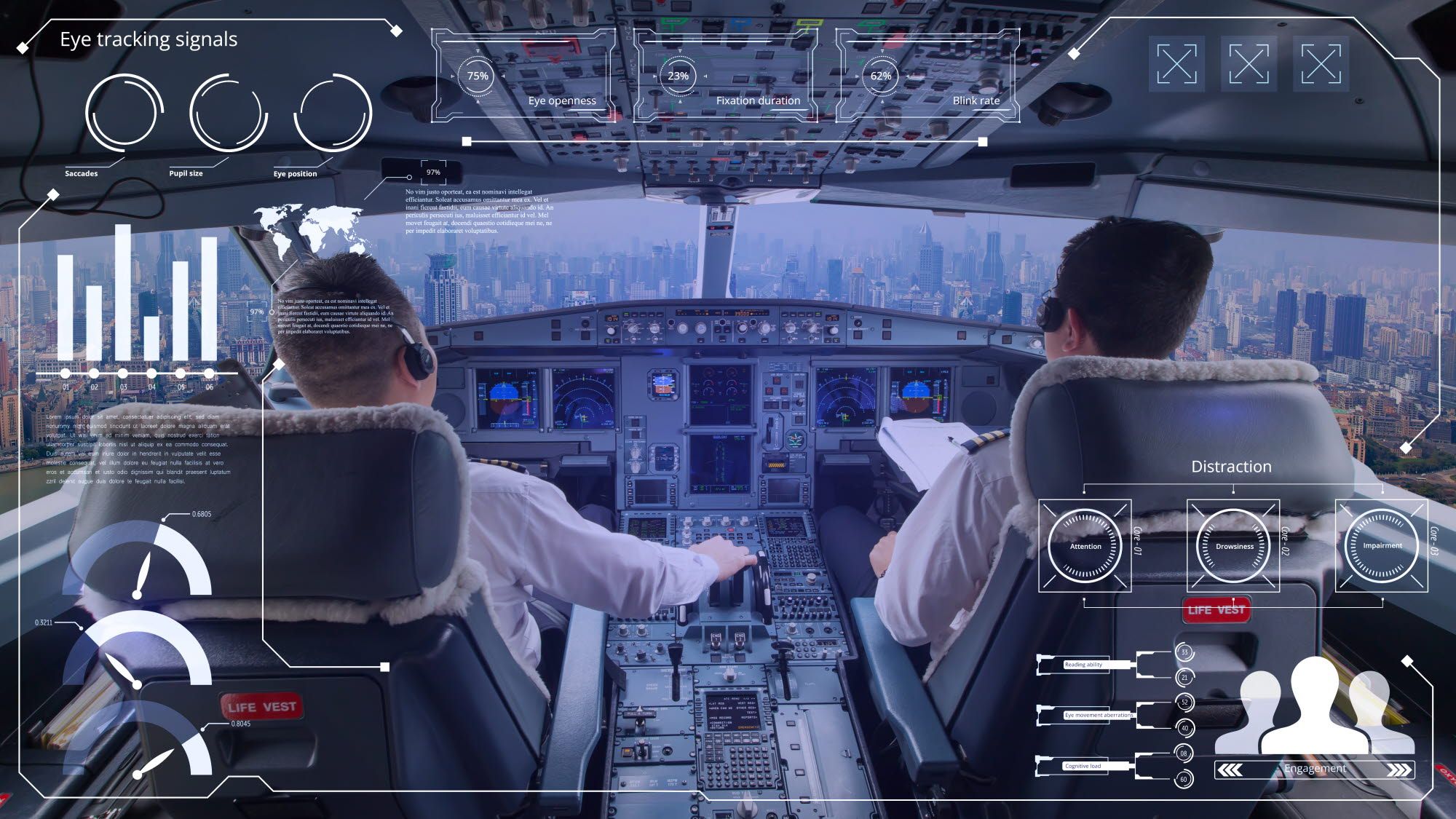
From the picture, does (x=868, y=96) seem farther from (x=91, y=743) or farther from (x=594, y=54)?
(x=91, y=743)

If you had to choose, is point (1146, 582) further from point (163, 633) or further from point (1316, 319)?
point (163, 633)

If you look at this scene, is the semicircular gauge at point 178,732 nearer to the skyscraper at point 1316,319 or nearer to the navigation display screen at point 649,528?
the navigation display screen at point 649,528

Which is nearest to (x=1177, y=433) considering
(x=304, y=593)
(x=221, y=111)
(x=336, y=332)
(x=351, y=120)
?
(x=304, y=593)

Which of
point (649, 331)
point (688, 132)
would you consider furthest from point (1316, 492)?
point (649, 331)

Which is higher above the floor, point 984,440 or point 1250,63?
point 1250,63

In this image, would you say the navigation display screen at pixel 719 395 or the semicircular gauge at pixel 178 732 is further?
the navigation display screen at pixel 719 395

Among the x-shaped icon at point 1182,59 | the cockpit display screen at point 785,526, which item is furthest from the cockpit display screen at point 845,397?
the x-shaped icon at point 1182,59
